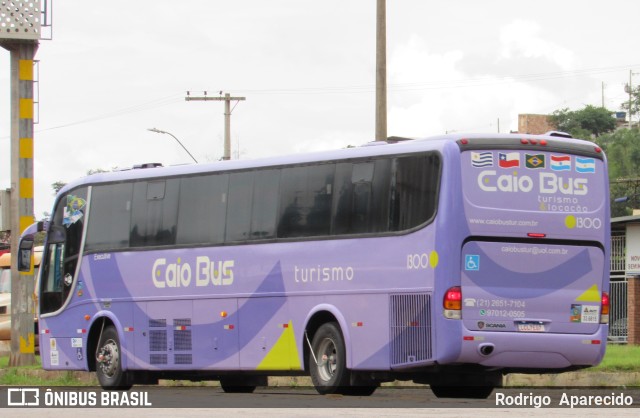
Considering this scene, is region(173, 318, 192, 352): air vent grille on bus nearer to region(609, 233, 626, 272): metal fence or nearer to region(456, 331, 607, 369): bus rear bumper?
region(456, 331, 607, 369): bus rear bumper

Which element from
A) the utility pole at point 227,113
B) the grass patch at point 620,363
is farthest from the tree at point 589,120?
the grass patch at point 620,363

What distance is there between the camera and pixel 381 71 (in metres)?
26.4

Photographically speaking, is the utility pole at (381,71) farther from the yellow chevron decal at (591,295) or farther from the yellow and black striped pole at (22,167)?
the yellow and black striped pole at (22,167)

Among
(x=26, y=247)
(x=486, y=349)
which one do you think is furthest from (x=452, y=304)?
(x=26, y=247)

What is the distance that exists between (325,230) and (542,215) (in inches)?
116

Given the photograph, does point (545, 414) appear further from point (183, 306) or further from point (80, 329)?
point (80, 329)

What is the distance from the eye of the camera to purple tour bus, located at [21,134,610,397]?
55.7 feet

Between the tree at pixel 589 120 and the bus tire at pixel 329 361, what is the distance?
330 ft

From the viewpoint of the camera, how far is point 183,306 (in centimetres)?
2125

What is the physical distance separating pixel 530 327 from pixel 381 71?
10.1 meters

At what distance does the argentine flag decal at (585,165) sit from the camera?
17.8 metres

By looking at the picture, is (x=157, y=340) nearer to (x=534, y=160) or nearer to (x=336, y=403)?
(x=336, y=403)

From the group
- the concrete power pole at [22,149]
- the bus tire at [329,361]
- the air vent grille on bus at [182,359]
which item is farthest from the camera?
the concrete power pole at [22,149]

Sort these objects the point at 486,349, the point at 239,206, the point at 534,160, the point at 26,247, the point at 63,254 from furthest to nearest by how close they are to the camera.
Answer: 1. the point at 26,247
2. the point at 63,254
3. the point at 239,206
4. the point at 534,160
5. the point at 486,349
